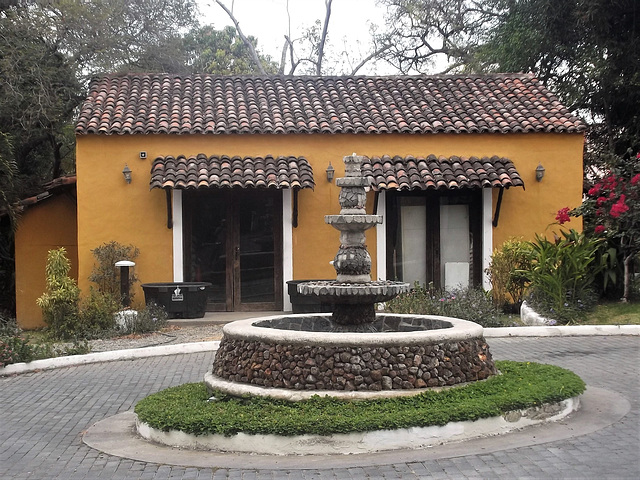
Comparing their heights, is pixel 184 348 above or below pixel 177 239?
below

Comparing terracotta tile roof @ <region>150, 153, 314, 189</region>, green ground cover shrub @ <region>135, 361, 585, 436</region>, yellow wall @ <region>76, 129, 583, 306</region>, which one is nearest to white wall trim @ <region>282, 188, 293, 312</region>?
yellow wall @ <region>76, 129, 583, 306</region>

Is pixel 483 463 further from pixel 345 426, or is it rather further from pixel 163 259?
pixel 163 259

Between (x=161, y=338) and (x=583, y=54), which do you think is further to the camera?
(x=583, y=54)

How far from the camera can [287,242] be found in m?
15.5

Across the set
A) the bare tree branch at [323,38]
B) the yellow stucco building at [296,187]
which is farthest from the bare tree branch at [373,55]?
the yellow stucco building at [296,187]

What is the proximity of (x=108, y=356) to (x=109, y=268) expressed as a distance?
3.66 metres

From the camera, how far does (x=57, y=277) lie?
1370cm

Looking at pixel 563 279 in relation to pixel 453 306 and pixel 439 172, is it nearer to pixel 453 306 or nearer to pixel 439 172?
pixel 453 306

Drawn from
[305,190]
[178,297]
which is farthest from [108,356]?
[305,190]

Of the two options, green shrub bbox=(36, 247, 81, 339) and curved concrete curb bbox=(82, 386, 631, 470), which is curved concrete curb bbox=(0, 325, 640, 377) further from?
curved concrete curb bbox=(82, 386, 631, 470)

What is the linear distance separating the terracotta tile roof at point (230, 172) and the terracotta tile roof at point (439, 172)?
1.44m

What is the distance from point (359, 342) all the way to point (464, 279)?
9483 millimetres

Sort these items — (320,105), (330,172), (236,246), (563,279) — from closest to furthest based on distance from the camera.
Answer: (563,279) < (330,172) < (236,246) < (320,105)

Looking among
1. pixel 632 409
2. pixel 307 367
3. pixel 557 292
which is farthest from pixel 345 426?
pixel 557 292
